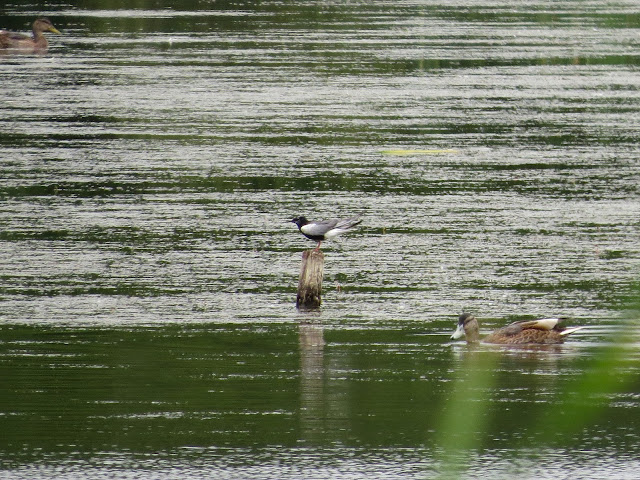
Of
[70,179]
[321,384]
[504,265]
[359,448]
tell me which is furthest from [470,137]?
[359,448]

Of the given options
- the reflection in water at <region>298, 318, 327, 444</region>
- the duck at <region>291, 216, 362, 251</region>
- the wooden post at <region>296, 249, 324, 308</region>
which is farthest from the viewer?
the duck at <region>291, 216, 362, 251</region>

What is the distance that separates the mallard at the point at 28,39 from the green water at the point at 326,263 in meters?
1.63

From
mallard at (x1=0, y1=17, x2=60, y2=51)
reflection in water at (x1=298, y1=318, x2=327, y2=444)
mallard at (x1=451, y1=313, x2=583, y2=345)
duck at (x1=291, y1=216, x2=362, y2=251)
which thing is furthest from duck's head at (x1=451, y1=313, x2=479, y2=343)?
mallard at (x1=0, y1=17, x2=60, y2=51)

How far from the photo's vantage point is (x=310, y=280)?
10.2 meters

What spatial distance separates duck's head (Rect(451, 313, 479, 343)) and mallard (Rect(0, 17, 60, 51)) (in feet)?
64.1

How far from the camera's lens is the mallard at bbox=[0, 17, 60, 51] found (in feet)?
90.0

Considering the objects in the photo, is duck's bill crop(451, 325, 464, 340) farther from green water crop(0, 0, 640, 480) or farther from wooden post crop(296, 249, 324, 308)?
wooden post crop(296, 249, 324, 308)

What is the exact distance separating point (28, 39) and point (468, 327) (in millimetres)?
20038

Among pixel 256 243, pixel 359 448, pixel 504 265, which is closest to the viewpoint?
pixel 359 448

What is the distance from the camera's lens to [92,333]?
9.44m

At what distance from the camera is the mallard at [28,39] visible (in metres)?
27.4

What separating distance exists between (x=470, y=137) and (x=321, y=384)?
9.99 m

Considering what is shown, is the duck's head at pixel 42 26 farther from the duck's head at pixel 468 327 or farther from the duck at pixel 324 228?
the duck's head at pixel 468 327

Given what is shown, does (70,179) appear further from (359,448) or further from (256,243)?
(359,448)
